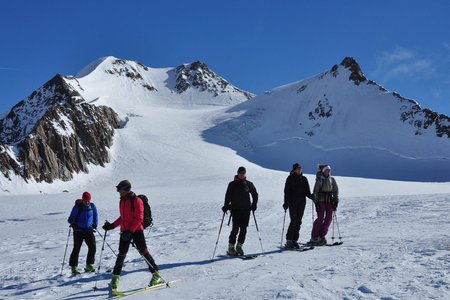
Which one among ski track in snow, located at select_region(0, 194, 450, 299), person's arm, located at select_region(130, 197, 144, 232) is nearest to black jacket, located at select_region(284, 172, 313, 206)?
ski track in snow, located at select_region(0, 194, 450, 299)

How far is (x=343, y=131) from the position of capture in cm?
8262

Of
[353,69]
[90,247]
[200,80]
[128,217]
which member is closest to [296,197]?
[128,217]

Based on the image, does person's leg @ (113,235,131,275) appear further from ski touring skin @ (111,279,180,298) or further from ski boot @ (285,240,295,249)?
ski boot @ (285,240,295,249)

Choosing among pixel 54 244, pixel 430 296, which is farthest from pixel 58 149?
pixel 430 296

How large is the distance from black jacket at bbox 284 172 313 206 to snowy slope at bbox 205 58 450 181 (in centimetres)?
6094

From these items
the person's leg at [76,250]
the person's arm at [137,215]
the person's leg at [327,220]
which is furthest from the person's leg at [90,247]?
the person's leg at [327,220]

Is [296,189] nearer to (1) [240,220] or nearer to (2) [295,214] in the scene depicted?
(2) [295,214]

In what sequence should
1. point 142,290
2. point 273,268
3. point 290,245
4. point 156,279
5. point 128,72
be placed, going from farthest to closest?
point 128,72, point 290,245, point 273,268, point 156,279, point 142,290

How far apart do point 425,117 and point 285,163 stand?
28.7m

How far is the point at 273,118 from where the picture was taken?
92.0m

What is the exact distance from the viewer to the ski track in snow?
6730 millimetres

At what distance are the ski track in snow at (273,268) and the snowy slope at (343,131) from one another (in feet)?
196

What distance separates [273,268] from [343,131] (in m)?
77.8

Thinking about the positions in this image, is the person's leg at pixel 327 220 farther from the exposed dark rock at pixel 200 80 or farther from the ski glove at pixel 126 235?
→ the exposed dark rock at pixel 200 80
